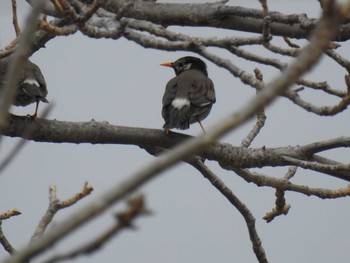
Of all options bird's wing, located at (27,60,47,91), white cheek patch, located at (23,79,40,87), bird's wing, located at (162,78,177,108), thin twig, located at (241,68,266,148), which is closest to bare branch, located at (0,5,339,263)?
thin twig, located at (241,68,266,148)

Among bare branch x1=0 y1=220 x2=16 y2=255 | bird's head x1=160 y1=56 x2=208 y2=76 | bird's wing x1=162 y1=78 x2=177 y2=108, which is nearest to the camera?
bare branch x1=0 y1=220 x2=16 y2=255

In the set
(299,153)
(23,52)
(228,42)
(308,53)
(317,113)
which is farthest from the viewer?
(299,153)

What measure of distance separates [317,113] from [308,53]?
1895 mm

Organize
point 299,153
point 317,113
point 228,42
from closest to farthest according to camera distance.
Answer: point 317,113 < point 228,42 < point 299,153

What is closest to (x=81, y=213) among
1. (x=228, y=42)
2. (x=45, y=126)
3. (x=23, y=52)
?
(x=23, y=52)

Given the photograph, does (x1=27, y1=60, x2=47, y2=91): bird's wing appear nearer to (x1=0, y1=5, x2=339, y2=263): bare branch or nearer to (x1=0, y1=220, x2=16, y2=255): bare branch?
(x1=0, y1=220, x2=16, y2=255): bare branch

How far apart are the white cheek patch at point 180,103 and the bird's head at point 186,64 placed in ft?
5.83

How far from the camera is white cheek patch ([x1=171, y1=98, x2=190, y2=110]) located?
21.4ft

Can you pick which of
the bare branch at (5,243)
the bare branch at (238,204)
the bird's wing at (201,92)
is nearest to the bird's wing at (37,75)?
the bird's wing at (201,92)

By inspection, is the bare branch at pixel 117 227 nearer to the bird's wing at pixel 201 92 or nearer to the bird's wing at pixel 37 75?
the bird's wing at pixel 37 75

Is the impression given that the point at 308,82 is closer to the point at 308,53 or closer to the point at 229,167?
the point at 229,167

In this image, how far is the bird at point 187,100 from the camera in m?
6.21

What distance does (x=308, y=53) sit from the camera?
1407 millimetres

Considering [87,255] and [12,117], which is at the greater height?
[12,117]
